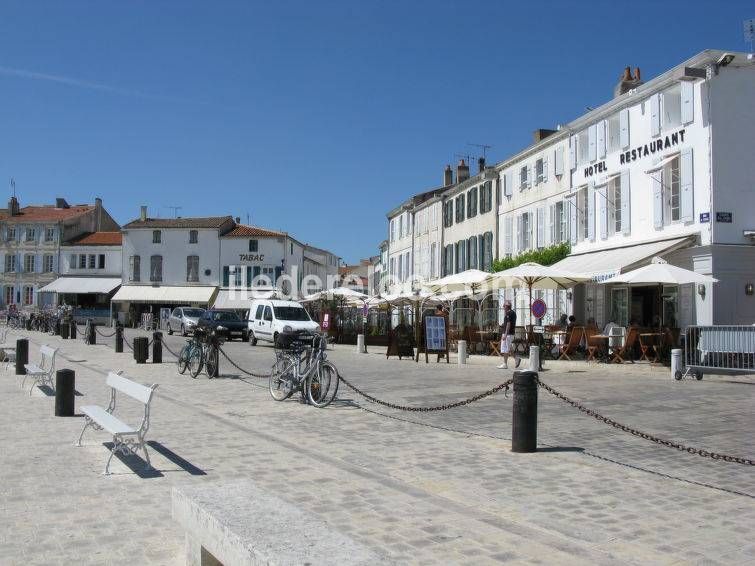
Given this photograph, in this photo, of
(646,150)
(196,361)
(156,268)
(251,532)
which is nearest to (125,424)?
(251,532)

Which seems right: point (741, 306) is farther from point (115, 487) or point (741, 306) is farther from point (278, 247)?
point (278, 247)

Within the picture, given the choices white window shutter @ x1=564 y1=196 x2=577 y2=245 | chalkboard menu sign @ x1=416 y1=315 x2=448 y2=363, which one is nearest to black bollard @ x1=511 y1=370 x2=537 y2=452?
chalkboard menu sign @ x1=416 y1=315 x2=448 y2=363

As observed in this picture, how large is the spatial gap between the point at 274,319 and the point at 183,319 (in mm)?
12292

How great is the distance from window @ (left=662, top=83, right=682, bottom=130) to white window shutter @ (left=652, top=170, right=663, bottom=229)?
55.0 inches

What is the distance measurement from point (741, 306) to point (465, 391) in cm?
1006

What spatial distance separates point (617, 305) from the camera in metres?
24.3

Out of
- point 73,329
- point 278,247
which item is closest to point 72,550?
point 73,329

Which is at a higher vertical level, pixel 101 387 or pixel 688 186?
pixel 688 186

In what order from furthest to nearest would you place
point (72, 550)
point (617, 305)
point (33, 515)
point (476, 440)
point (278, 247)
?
1. point (278, 247)
2. point (617, 305)
3. point (476, 440)
4. point (33, 515)
5. point (72, 550)

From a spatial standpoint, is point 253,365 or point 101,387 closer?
point 101,387

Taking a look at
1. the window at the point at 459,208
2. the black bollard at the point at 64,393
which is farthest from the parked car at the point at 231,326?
the black bollard at the point at 64,393

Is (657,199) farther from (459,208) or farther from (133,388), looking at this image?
(133,388)

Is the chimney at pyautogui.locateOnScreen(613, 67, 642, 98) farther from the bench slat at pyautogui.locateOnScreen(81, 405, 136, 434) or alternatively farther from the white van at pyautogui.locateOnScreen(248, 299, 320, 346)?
the bench slat at pyautogui.locateOnScreen(81, 405, 136, 434)

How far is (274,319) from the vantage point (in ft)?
95.7
